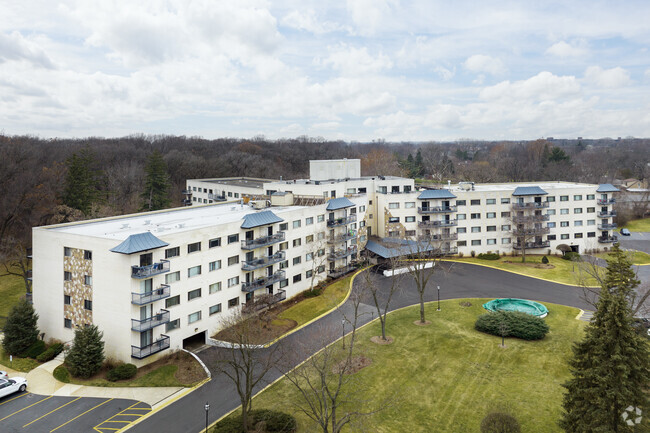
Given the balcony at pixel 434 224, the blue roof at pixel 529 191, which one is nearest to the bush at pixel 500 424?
the balcony at pixel 434 224

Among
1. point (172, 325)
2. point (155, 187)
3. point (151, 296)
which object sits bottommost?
point (172, 325)

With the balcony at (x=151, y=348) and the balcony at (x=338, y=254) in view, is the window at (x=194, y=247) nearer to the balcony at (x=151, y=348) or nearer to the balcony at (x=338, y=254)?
the balcony at (x=151, y=348)

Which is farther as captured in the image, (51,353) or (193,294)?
(193,294)

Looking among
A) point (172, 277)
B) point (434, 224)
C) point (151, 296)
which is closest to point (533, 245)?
point (434, 224)

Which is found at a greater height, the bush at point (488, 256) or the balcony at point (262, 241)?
the balcony at point (262, 241)

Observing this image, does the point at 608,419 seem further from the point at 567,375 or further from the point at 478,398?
the point at 567,375

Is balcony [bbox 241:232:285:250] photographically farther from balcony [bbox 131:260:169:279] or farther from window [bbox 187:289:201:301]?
balcony [bbox 131:260:169:279]

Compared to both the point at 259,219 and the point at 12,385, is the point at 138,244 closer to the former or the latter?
the point at 12,385

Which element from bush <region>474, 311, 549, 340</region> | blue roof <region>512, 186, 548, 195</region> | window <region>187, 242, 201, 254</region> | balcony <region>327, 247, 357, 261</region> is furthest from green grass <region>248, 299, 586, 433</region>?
blue roof <region>512, 186, 548, 195</region>
